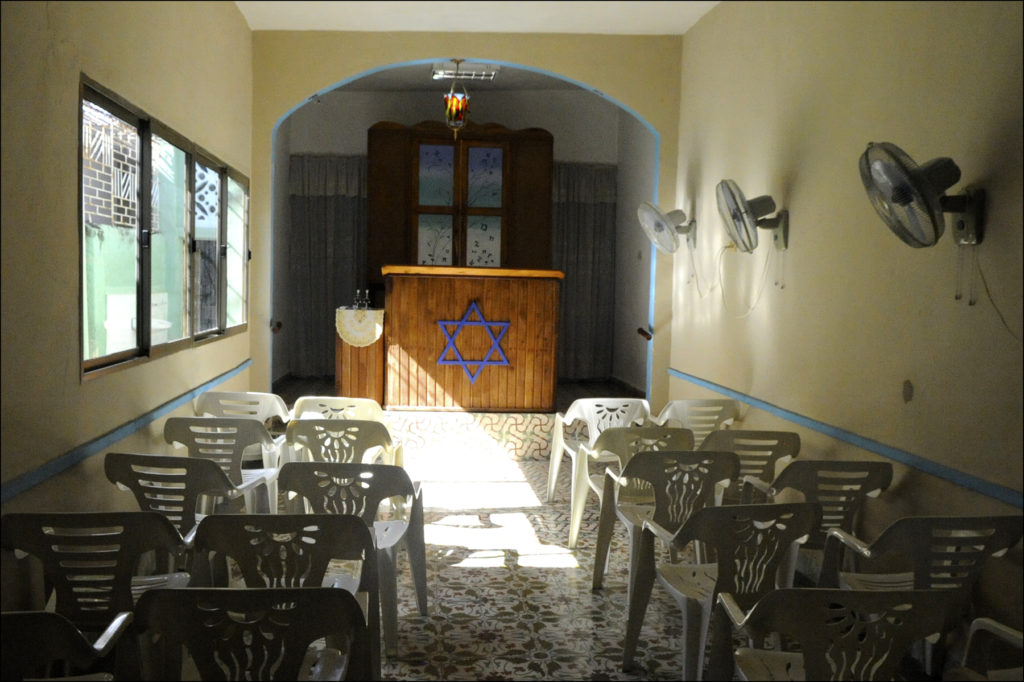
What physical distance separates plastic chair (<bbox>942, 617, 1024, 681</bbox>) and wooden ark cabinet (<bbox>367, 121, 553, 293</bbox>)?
7433 millimetres

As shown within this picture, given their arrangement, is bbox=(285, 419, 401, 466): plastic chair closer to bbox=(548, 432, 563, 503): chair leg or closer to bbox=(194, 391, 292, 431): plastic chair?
bbox=(194, 391, 292, 431): plastic chair

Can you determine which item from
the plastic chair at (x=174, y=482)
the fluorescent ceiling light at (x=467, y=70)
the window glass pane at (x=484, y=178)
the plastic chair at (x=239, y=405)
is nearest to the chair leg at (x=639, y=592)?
the plastic chair at (x=174, y=482)

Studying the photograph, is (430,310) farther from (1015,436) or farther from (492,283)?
(1015,436)

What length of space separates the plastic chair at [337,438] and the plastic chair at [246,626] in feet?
7.32

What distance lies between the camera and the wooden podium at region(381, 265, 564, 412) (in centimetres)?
723

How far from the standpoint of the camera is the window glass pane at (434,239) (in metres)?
10.2

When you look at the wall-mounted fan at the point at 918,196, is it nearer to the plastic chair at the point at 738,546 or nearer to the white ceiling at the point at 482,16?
the plastic chair at the point at 738,546

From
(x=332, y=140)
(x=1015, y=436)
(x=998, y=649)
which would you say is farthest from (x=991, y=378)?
(x=332, y=140)

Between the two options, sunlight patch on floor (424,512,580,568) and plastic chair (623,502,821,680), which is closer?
plastic chair (623,502,821,680)

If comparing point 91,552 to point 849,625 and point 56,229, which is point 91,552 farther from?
point 849,625

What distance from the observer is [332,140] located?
423 inches

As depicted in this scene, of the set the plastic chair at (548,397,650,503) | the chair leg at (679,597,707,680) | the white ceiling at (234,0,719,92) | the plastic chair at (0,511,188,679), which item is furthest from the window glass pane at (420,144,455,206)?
the plastic chair at (0,511,188,679)

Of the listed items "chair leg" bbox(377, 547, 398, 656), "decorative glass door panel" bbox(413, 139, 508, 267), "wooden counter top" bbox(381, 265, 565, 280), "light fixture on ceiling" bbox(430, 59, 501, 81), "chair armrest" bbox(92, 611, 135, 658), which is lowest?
"chair leg" bbox(377, 547, 398, 656)

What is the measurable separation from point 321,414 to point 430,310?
2143 mm
